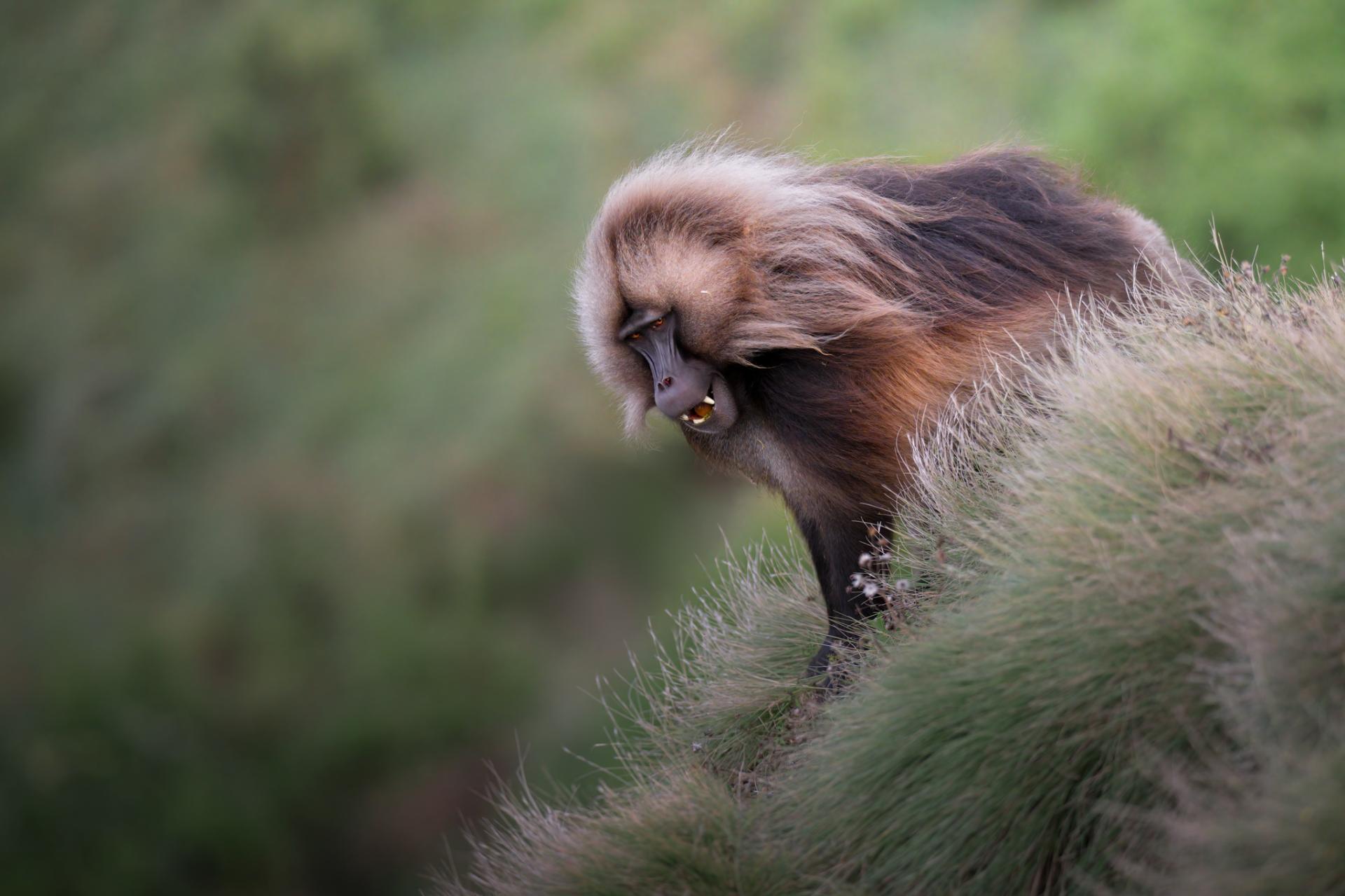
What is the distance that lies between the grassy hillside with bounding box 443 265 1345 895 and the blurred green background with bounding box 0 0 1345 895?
1083 cm

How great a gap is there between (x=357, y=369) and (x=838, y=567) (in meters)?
16.2

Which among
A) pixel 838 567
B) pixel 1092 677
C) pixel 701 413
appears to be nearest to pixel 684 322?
pixel 701 413

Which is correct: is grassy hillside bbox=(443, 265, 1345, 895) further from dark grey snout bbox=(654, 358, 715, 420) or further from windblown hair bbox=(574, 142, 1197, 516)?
dark grey snout bbox=(654, 358, 715, 420)

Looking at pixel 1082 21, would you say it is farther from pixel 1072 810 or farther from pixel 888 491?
pixel 1072 810

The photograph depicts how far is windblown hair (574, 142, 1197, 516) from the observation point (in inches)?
177

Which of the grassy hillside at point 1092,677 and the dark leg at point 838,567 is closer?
the grassy hillside at point 1092,677

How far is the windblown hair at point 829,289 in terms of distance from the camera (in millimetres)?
4492

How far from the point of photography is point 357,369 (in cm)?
1969

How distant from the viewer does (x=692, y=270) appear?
450 cm

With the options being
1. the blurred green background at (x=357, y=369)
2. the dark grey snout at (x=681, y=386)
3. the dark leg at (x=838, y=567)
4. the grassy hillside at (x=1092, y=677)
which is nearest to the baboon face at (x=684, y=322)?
the dark grey snout at (x=681, y=386)

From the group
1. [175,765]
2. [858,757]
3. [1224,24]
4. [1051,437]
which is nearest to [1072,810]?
[858,757]

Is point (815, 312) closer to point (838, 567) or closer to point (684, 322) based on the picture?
point (684, 322)

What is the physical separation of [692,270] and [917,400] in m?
0.99

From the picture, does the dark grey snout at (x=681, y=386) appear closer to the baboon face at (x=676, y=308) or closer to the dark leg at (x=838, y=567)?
the baboon face at (x=676, y=308)
